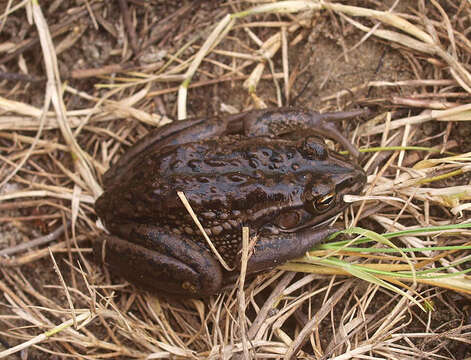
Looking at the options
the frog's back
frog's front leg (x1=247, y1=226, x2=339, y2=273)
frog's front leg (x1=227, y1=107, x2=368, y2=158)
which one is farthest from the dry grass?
the frog's back

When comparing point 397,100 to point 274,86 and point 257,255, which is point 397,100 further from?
point 257,255

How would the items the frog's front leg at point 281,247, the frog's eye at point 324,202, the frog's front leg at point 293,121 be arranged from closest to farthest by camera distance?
the frog's eye at point 324,202 → the frog's front leg at point 281,247 → the frog's front leg at point 293,121

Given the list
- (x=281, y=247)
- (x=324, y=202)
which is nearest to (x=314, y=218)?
(x=324, y=202)

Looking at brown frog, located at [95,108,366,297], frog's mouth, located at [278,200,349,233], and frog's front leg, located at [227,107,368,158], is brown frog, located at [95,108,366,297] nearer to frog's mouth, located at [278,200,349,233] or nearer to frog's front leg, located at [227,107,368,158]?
frog's mouth, located at [278,200,349,233]

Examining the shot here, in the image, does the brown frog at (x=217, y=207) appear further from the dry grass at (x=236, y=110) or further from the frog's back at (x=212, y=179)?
the dry grass at (x=236, y=110)

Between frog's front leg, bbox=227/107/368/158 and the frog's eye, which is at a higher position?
frog's front leg, bbox=227/107/368/158

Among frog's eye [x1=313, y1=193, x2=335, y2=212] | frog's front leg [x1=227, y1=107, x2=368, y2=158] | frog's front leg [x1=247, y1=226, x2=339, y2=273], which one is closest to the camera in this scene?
frog's eye [x1=313, y1=193, x2=335, y2=212]

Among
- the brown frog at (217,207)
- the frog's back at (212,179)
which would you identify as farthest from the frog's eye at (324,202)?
the frog's back at (212,179)
